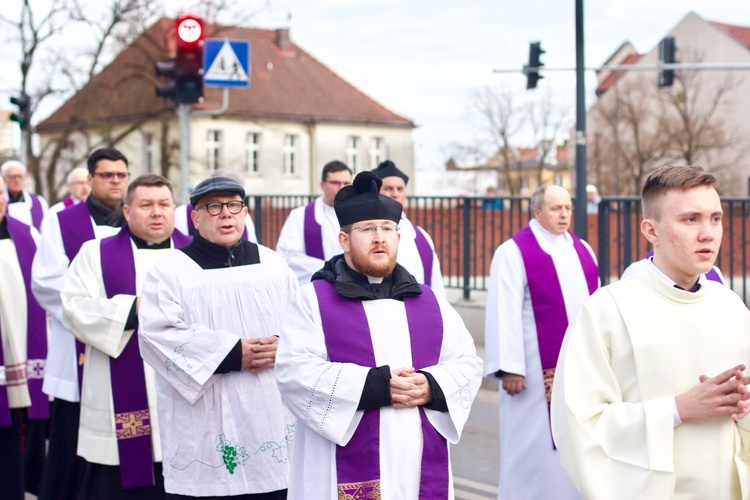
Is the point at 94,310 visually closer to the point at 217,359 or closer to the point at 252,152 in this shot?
the point at 217,359

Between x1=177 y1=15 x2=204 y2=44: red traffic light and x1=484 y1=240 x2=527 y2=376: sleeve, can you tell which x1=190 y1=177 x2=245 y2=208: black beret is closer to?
x1=484 y1=240 x2=527 y2=376: sleeve

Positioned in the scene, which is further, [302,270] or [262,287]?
[302,270]

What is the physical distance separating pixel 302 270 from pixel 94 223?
96.6 inches

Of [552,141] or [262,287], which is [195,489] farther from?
[552,141]

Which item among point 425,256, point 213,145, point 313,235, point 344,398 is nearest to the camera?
point 344,398

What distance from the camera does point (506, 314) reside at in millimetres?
6844

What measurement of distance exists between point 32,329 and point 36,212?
12.7 feet

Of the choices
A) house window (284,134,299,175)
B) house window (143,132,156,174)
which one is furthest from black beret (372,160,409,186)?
house window (284,134,299,175)

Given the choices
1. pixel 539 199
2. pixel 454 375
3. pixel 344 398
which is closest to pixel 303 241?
pixel 539 199

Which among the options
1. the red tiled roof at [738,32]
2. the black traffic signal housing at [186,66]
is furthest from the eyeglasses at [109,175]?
the red tiled roof at [738,32]

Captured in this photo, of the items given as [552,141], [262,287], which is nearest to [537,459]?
[262,287]

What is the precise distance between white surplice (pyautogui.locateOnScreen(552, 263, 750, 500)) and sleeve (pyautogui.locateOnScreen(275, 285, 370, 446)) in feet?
2.90

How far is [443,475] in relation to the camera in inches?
171

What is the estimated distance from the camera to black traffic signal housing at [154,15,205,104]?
11344 millimetres
